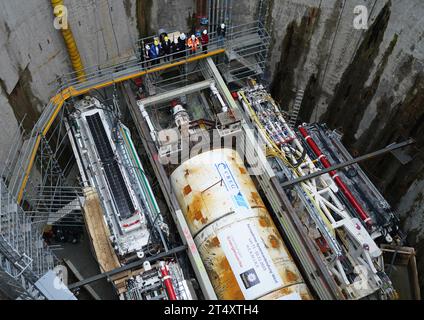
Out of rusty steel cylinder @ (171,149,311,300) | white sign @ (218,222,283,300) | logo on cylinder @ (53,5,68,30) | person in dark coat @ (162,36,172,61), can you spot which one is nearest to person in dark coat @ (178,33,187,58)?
person in dark coat @ (162,36,172,61)

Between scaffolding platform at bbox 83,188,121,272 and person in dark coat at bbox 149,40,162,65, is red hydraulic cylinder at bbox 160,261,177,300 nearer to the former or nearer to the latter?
scaffolding platform at bbox 83,188,121,272

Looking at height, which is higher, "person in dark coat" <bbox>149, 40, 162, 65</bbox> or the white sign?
"person in dark coat" <bbox>149, 40, 162, 65</bbox>

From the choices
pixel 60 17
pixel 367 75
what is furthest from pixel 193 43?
pixel 367 75

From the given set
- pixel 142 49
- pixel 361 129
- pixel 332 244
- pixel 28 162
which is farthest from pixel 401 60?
pixel 28 162

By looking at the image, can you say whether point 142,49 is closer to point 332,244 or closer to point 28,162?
point 28,162

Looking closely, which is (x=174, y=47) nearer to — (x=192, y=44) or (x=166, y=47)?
(x=166, y=47)
